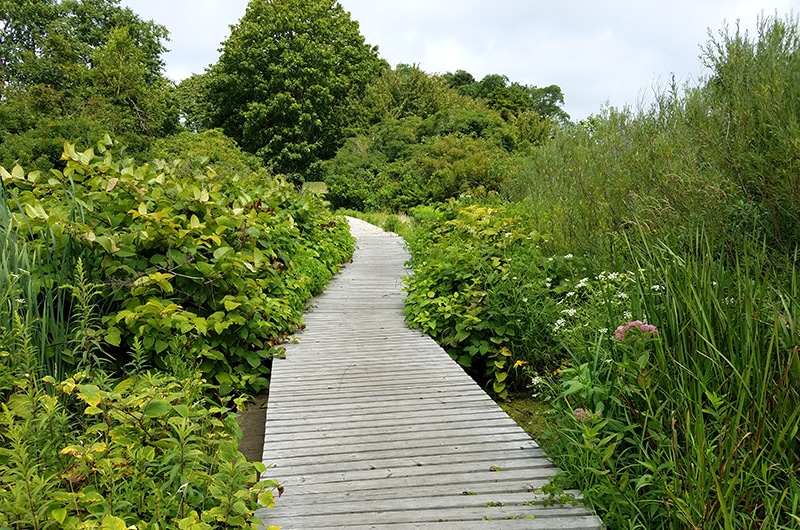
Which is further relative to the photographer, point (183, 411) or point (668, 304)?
point (668, 304)

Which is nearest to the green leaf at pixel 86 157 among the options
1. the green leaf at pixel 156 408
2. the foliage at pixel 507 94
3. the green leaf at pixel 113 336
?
the green leaf at pixel 113 336

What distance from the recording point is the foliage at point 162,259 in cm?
353

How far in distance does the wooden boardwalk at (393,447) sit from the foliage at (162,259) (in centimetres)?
48

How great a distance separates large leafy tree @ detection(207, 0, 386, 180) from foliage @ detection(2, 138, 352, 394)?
22.4m

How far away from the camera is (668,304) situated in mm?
2527

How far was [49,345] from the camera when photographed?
3.02 metres

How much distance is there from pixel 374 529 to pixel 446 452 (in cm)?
75

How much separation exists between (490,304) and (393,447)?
231cm

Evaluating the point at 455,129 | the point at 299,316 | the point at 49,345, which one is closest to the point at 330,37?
the point at 455,129

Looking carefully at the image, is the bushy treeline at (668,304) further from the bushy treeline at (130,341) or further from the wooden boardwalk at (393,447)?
the bushy treeline at (130,341)

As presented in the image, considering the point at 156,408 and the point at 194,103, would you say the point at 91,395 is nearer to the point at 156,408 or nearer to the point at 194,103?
the point at 156,408

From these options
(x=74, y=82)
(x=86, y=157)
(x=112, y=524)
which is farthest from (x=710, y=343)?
(x=74, y=82)

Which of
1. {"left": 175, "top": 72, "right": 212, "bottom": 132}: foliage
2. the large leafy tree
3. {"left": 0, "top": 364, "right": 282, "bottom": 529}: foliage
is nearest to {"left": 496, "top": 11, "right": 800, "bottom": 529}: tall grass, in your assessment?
{"left": 0, "top": 364, "right": 282, "bottom": 529}: foliage

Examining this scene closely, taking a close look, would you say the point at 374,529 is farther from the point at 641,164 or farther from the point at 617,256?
the point at 641,164
